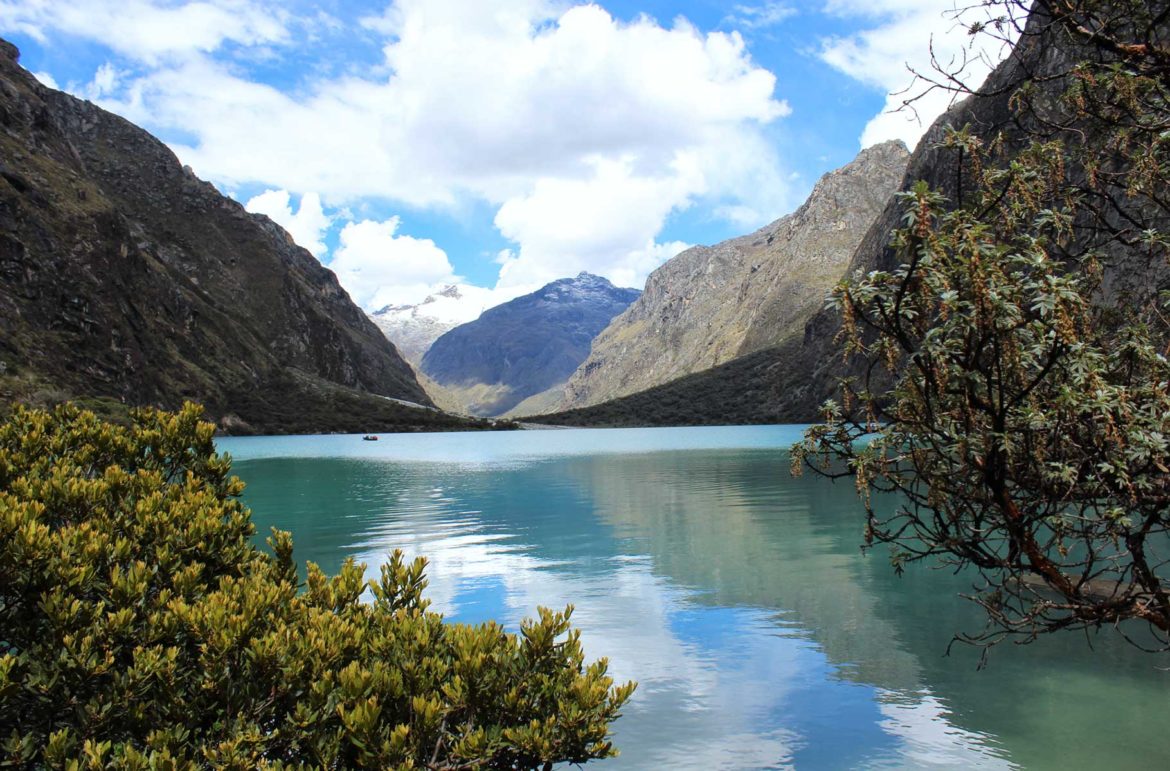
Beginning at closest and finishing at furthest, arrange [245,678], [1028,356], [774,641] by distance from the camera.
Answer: [245,678]
[1028,356]
[774,641]

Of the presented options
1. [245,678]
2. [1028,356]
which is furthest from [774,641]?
[245,678]

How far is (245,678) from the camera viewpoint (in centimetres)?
728

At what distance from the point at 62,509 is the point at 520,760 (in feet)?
23.1

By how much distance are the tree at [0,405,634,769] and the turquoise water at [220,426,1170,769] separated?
26.2 feet

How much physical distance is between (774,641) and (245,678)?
1747 centimetres

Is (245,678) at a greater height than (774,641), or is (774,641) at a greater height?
(245,678)

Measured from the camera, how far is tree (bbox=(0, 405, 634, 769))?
686cm

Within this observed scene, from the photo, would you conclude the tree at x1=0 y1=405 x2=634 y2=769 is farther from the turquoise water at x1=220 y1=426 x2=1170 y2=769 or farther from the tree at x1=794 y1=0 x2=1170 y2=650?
the turquoise water at x1=220 y1=426 x2=1170 y2=769

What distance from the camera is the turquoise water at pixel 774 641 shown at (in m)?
15.0

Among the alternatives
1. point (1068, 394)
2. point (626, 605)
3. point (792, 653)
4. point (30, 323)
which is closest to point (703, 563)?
point (626, 605)

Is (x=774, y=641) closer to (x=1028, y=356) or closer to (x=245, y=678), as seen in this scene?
(x=1028, y=356)

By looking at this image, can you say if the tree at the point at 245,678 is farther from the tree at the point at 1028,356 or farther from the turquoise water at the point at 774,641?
the turquoise water at the point at 774,641

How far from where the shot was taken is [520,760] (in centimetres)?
Result: 770

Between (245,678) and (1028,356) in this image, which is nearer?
(245,678)
